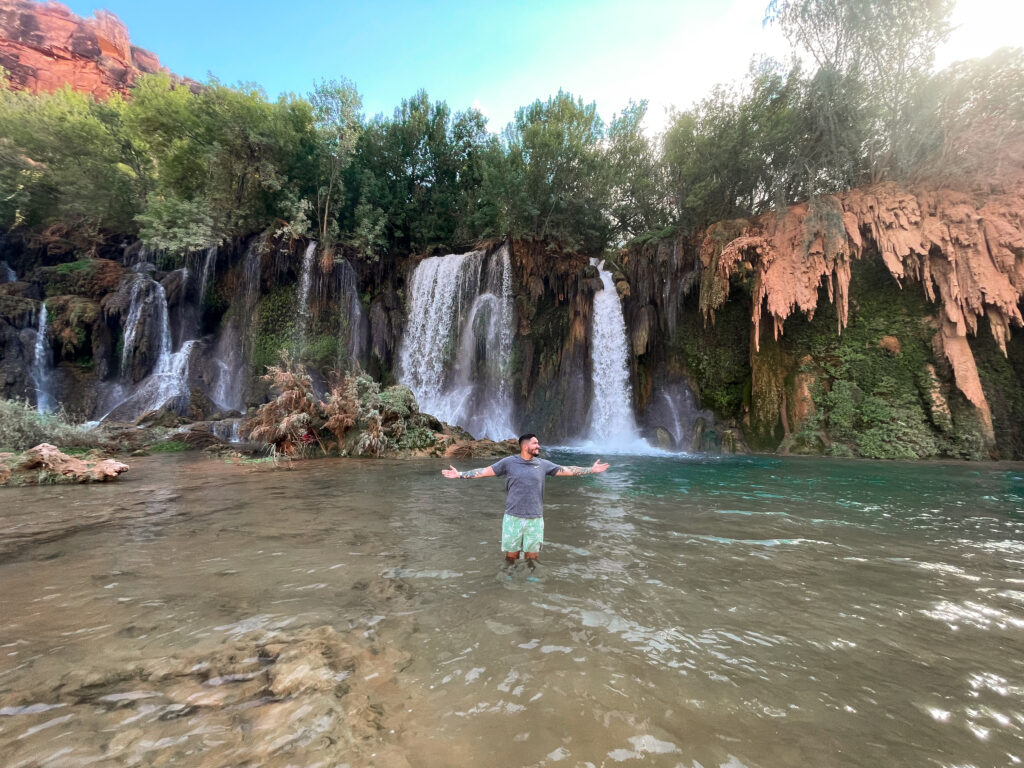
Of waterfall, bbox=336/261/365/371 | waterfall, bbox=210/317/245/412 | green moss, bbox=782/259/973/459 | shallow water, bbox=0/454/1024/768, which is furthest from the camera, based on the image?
waterfall, bbox=336/261/365/371

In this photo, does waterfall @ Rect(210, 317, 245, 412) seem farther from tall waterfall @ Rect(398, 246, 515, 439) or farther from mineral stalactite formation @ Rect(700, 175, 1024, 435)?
mineral stalactite formation @ Rect(700, 175, 1024, 435)

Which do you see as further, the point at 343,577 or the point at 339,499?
the point at 339,499

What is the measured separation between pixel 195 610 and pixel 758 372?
64.8ft

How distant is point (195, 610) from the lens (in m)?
3.52

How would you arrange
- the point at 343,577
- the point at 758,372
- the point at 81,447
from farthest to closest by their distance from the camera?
the point at 758,372, the point at 81,447, the point at 343,577

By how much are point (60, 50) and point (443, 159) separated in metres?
48.1

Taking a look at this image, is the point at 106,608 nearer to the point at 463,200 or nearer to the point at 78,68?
the point at 463,200

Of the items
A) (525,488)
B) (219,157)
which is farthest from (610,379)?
(219,157)

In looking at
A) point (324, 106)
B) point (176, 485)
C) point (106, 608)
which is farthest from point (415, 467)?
point (324, 106)

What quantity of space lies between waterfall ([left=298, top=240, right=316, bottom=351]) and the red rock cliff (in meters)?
37.3

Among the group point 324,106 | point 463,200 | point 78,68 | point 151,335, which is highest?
point 78,68

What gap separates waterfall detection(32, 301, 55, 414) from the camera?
19.3 m

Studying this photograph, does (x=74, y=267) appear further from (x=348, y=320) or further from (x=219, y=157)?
(x=348, y=320)

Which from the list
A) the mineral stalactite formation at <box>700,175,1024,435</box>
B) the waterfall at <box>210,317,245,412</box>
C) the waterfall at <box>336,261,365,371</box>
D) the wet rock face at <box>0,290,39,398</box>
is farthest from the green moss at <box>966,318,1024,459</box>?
the wet rock face at <box>0,290,39,398</box>
